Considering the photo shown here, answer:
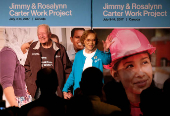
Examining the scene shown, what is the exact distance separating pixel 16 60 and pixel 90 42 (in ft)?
4.91

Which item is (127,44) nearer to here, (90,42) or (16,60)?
(90,42)

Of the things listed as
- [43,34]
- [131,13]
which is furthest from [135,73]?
[43,34]

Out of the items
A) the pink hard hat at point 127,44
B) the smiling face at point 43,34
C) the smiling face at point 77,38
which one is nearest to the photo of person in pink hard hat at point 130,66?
A: the pink hard hat at point 127,44

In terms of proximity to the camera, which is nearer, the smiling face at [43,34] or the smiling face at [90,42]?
the smiling face at [90,42]

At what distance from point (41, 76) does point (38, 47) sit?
1750mm

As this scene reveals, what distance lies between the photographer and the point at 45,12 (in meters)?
3.87

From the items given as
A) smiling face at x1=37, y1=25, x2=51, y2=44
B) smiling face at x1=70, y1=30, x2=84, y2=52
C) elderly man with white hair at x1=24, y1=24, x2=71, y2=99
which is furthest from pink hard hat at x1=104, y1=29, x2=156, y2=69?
smiling face at x1=37, y1=25, x2=51, y2=44

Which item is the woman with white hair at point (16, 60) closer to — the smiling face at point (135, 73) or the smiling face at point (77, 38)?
the smiling face at point (77, 38)

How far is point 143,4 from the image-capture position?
3.94 metres

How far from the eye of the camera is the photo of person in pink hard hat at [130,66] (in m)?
3.84

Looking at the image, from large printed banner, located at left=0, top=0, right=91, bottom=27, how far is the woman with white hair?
0.20m

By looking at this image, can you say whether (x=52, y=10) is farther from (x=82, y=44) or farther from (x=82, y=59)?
(x=82, y=59)

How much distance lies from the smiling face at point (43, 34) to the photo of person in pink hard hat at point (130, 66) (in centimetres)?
127

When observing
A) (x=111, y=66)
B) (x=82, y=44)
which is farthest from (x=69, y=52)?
(x=111, y=66)
